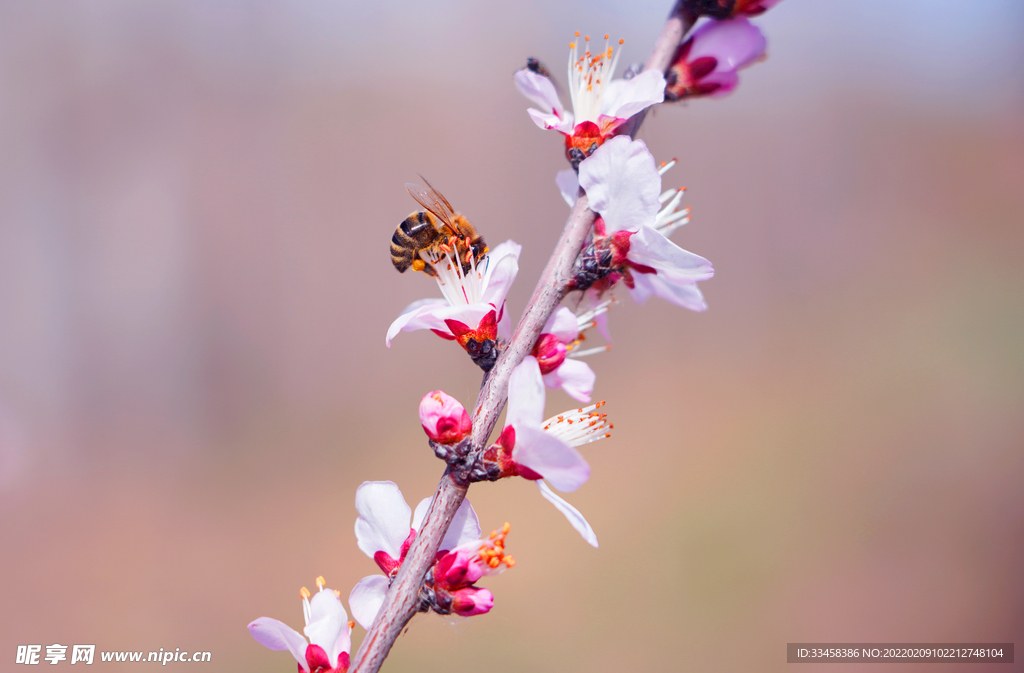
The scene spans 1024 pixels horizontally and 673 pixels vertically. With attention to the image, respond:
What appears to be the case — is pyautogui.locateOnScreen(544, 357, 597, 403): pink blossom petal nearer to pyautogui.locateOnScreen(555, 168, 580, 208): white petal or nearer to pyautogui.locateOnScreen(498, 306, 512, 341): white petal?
pyautogui.locateOnScreen(498, 306, 512, 341): white petal

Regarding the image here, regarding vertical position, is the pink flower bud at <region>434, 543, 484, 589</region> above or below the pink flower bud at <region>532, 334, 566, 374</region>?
below

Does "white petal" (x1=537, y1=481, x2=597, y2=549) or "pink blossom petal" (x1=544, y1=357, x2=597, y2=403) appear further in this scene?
"pink blossom petal" (x1=544, y1=357, x2=597, y2=403)

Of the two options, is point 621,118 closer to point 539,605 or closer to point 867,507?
point 539,605

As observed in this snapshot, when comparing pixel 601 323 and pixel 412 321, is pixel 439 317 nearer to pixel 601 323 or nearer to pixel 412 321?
pixel 412 321

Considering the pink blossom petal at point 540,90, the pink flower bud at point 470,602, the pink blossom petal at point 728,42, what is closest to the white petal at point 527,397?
the pink flower bud at point 470,602

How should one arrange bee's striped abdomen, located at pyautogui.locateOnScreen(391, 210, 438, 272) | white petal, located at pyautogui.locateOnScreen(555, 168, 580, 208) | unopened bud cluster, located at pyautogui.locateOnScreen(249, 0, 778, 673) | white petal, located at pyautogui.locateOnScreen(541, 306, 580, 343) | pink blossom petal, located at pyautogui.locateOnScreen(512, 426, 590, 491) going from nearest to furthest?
pink blossom petal, located at pyautogui.locateOnScreen(512, 426, 590, 491), unopened bud cluster, located at pyautogui.locateOnScreen(249, 0, 778, 673), white petal, located at pyautogui.locateOnScreen(541, 306, 580, 343), white petal, located at pyautogui.locateOnScreen(555, 168, 580, 208), bee's striped abdomen, located at pyautogui.locateOnScreen(391, 210, 438, 272)

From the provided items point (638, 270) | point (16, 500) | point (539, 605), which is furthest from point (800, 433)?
point (16, 500)

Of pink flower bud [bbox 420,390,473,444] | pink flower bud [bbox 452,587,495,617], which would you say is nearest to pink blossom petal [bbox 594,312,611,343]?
pink flower bud [bbox 420,390,473,444]
